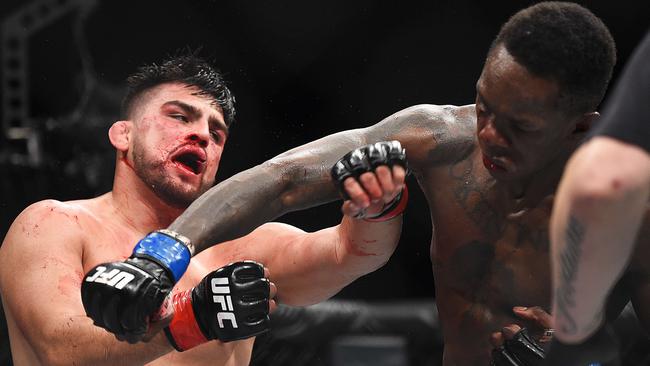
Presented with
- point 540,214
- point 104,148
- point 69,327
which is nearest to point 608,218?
point 540,214

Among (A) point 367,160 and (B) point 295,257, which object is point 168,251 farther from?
(B) point 295,257

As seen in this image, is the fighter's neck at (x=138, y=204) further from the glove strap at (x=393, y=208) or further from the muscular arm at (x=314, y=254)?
the glove strap at (x=393, y=208)

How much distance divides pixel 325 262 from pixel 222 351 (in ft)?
1.02

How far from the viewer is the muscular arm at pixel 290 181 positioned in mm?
1681

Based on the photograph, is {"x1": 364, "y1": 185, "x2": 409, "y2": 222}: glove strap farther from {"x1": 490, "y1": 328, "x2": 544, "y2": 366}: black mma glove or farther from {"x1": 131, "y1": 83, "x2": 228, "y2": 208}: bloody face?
{"x1": 131, "y1": 83, "x2": 228, "y2": 208}: bloody face

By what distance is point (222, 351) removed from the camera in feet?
6.95

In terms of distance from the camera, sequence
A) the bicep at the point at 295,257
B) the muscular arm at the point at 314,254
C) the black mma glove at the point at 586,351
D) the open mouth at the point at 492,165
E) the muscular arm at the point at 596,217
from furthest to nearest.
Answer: the bicep at the point at 295,257, the muscular arm at the point at 314,254, the open mouth at the point at 492,165, the black mma glove at the point at 586,351, the muscular arm at the point at 596,217

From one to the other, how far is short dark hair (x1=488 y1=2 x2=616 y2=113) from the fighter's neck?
1.03m

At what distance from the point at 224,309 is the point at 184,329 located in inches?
3.8

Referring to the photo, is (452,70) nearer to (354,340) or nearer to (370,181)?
(354,340)

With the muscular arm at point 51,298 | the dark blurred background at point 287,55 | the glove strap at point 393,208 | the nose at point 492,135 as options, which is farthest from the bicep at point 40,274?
the dark blurred background at point 287,55

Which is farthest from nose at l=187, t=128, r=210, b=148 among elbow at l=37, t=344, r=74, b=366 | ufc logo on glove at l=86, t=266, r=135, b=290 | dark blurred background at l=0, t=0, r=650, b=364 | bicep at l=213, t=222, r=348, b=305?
dark blurred background at l=0, t=0, r=650, b=364

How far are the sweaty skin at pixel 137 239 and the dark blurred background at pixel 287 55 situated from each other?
0.95m

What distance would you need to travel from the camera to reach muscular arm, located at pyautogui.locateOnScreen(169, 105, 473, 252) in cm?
168
